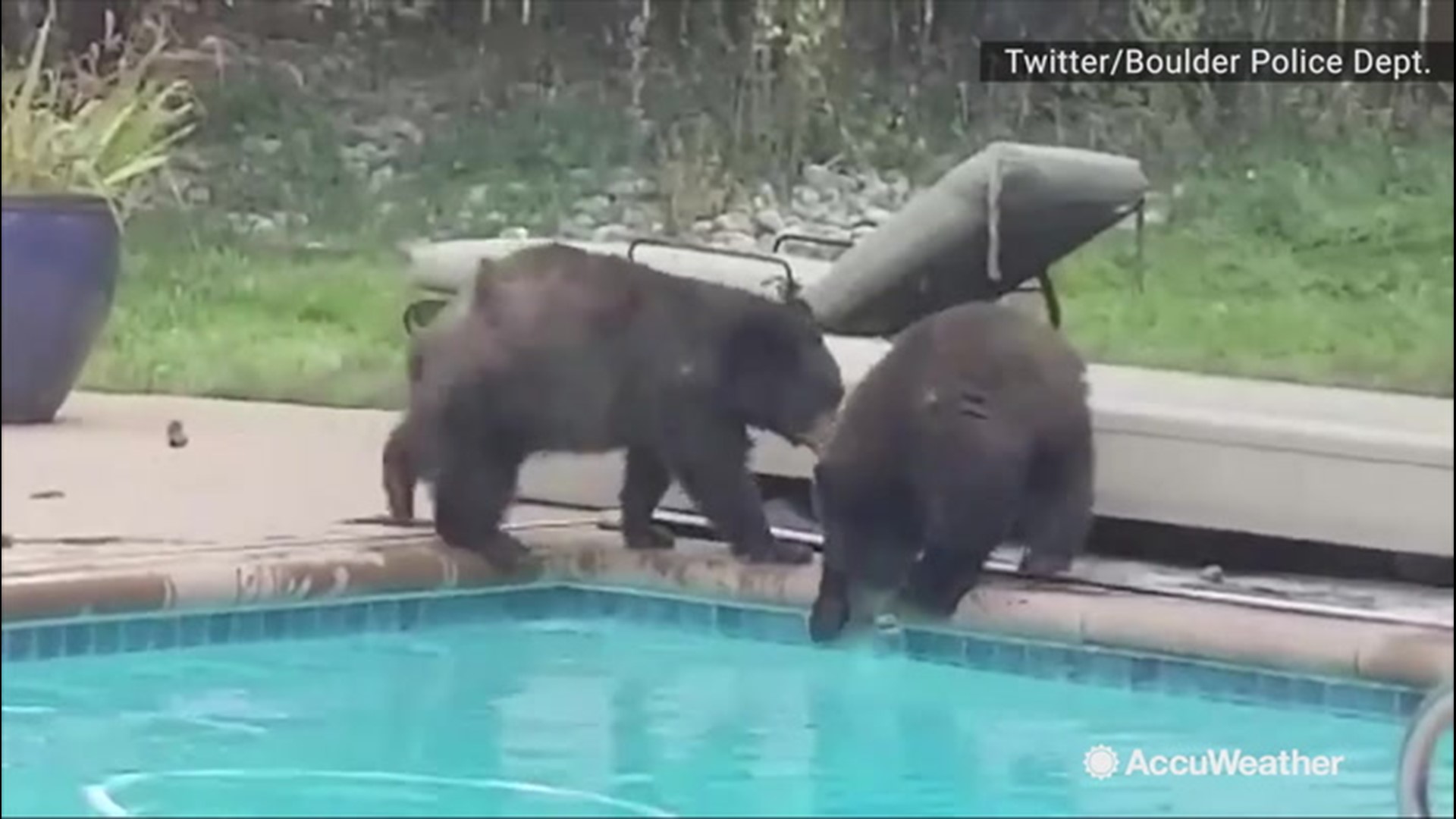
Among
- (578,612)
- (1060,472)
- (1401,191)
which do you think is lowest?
(578,612)

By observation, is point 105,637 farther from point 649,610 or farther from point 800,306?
point 800,306

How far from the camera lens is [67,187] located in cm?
391

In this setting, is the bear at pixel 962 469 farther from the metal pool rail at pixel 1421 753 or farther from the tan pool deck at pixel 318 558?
the metal pool rail at pixel 1421 753

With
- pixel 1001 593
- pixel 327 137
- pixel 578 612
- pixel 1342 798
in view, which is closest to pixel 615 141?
pixel 327 137

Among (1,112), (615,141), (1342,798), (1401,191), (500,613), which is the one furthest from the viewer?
(615,141)

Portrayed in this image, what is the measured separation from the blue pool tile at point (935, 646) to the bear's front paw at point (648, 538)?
57 cm

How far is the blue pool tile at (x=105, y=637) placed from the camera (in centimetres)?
383

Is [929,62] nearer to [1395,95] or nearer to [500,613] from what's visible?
[1395,95]

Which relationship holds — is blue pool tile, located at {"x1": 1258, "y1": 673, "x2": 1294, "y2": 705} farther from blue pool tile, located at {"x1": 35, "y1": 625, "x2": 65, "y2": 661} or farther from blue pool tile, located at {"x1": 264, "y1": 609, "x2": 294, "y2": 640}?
blue pool tile, located at {"x1": 35, "y1": 625, "x2": 65, "y2": 661}

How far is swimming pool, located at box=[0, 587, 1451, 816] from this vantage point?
3178 millimetres

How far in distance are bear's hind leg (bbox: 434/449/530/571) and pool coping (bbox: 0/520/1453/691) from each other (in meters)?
0.03

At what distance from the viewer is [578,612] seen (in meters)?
4.42

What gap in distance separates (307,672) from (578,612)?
65 centimetres

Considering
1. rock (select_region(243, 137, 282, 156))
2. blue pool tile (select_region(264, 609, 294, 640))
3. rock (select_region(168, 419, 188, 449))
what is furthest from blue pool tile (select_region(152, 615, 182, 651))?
rock (select_region(243, 137, 282, 156))
